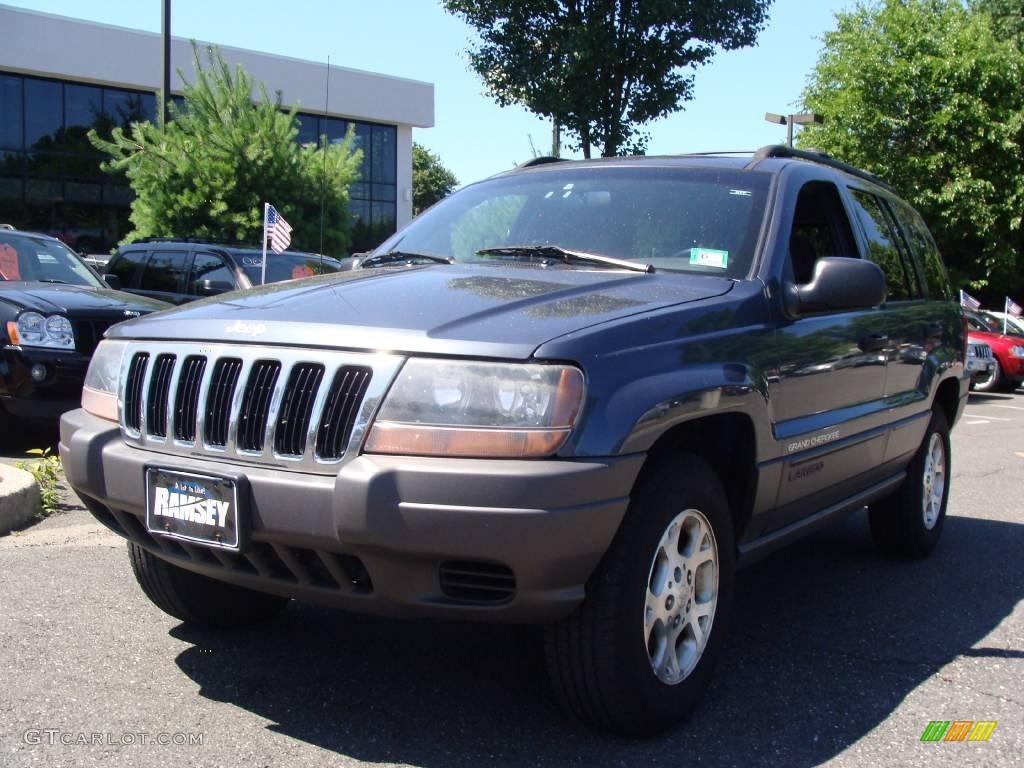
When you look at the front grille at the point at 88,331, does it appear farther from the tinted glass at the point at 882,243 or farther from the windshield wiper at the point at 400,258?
the tinted glass at the point at 882,243

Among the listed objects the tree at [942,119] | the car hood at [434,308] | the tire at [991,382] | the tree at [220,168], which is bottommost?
the tire at [991,382]

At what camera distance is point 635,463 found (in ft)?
9.18

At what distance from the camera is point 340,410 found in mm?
2771

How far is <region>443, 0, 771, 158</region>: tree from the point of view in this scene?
20.4 meters

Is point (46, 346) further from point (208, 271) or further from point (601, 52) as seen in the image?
point (601, 52)

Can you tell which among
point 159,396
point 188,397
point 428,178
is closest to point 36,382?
point 159,396

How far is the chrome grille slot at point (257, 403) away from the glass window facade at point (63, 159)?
2649 centimetres

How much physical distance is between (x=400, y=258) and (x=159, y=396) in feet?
4.57

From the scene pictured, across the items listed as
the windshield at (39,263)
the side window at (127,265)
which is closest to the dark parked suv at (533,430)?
the windshield at (39,263)

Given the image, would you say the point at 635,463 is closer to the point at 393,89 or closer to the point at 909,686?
the point at 909,686

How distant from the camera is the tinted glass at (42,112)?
29281 millimetres

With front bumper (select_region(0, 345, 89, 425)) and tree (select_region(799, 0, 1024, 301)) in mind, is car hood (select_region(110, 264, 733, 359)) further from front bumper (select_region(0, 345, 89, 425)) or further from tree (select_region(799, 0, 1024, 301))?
tree (select_region(799, 0, 1024, 301))

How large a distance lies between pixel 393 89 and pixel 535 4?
52.5 feet

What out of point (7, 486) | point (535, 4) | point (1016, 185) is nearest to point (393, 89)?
point (535, 4)
